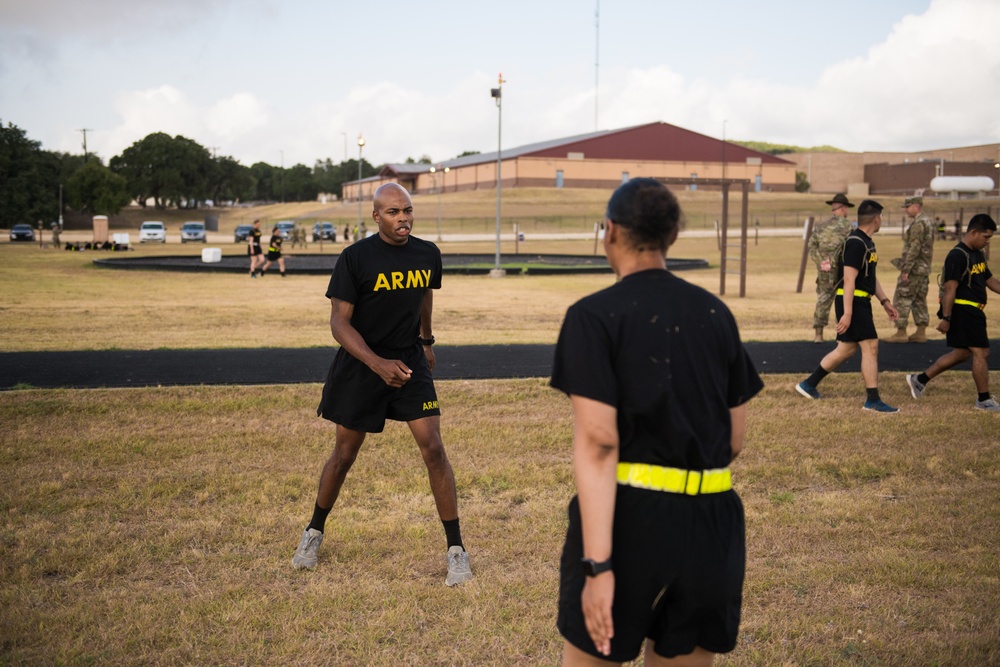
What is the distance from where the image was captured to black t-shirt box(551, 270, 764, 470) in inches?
98.8

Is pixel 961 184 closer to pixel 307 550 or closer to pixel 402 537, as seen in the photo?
pixel 402 537

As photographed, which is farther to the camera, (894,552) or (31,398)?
(31,398)

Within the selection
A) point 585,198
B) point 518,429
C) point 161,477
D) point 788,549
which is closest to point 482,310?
point 518,429

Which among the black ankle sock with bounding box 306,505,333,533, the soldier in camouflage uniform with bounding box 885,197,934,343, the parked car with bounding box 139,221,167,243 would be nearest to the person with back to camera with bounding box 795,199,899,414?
the soldier in camouflage uniform with bounding box 885,197,934,343

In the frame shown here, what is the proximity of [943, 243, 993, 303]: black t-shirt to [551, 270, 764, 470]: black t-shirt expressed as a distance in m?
7.57

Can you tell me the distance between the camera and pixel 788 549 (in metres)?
5.74

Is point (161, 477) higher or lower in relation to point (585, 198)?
lower

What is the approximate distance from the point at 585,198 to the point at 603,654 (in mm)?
94480

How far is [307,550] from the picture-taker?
543 cm

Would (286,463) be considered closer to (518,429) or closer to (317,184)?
(518,429)

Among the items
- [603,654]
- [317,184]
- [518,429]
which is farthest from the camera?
[317,184]

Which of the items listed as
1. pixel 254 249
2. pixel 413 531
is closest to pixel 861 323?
pixel 413 531

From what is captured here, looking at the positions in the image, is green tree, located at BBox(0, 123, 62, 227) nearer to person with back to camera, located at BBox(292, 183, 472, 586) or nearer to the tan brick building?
the tan brick building

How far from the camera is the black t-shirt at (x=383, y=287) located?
16.6ft
